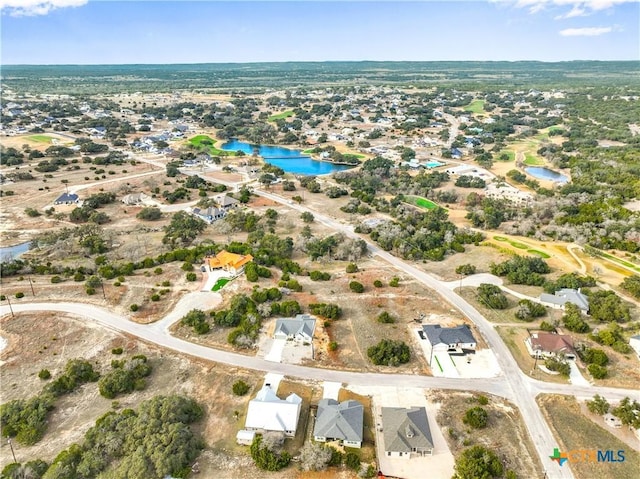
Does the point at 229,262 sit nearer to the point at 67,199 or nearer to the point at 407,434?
the point at 407,434

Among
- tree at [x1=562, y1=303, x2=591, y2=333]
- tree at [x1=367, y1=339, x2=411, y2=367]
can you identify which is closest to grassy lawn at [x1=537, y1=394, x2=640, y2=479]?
tree at [x1=562, y1=303, x2=591, y2=333]

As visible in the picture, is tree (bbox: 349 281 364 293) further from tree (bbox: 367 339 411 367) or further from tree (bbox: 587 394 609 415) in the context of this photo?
tree (bbox: 587 394 609 415)

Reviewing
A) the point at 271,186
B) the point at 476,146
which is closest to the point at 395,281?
the point at 271,186

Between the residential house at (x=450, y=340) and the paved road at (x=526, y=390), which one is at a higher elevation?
the residential house at (x=450, y=340)

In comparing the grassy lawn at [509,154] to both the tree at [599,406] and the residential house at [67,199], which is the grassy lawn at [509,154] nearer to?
the tree at [599,406]

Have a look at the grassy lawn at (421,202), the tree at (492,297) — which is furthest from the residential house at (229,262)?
the grassy lawn at (421,202)

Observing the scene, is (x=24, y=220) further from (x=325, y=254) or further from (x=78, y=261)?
(x=325, y=254)

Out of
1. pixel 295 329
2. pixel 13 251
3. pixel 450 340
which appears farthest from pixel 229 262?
pixel 13 251
